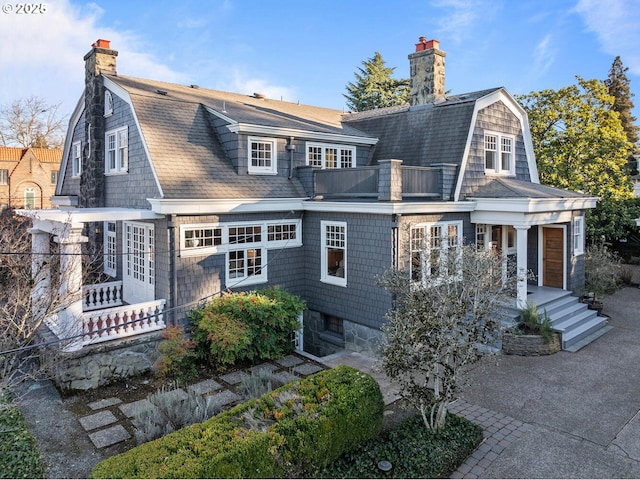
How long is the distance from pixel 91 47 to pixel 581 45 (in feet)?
54.1

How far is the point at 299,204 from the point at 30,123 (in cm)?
4390

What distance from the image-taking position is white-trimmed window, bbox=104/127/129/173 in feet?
45.0

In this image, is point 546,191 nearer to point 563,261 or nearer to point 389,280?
point 563,261

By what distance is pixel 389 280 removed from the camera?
28.0ft

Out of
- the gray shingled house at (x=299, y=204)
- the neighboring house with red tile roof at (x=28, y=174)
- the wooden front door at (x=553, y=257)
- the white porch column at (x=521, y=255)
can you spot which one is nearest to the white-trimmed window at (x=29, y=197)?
the neighboring house with red tile roof at (x=28, y=174)

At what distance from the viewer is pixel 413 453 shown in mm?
6770

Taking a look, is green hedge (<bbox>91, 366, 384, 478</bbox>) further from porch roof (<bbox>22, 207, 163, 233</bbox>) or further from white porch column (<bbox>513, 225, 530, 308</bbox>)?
white porch column (<bbox>513, 225, 530, 308</bbox>)

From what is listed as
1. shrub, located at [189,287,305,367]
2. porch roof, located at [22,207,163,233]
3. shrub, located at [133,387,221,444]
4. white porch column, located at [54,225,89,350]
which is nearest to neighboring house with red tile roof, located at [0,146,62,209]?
porch roof, located at [22,207,163,233]

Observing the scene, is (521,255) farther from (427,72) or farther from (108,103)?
(108,103)

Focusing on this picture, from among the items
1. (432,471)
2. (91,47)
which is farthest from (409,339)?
(91,47)

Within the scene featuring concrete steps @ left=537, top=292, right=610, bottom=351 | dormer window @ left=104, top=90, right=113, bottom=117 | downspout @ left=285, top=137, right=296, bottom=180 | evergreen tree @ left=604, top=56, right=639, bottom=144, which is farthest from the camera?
evergreen tree @ left=604, top=56, right=639, bottom=144

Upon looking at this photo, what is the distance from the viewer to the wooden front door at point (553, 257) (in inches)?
631

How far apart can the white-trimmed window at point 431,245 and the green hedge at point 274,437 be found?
2.92m

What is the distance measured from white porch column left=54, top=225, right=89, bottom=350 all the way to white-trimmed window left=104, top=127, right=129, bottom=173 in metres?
4.12
